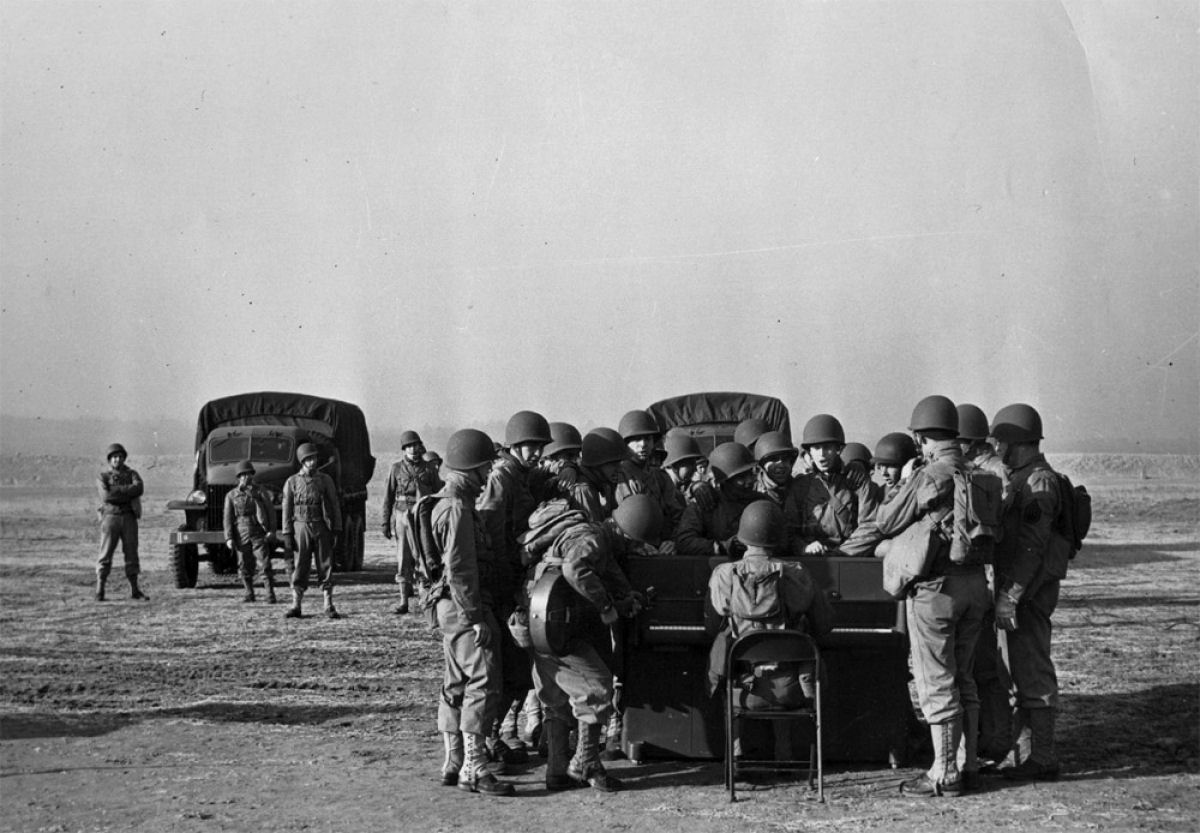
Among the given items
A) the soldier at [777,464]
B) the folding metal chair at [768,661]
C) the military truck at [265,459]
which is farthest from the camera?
the military truck at [265,459]

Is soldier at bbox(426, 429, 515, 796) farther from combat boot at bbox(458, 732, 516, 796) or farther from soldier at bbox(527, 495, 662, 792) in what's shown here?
soldier at bbox(527, 495, 662, 792)

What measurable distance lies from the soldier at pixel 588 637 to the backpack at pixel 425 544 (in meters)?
0.53

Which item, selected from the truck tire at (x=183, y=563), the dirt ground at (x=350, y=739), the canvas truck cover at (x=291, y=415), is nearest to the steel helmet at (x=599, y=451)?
the dirt ground at (x=350, y=739)

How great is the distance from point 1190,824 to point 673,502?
375 cm

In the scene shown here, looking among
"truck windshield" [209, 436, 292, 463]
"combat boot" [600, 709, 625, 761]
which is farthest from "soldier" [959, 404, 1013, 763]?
"truck windshield" [209, 436, 292, 463]

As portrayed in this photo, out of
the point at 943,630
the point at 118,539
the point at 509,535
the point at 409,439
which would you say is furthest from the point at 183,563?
the point at 943,630

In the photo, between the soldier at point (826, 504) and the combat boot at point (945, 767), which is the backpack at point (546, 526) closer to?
the soldier at point (826, 504)

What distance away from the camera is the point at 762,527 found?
727cm

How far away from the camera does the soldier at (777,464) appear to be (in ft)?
29.9

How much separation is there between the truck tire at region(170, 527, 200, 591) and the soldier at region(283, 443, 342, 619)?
4.08 m

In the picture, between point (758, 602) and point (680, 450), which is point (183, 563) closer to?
point (680, 450)

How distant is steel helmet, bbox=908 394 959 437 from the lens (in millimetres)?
7570

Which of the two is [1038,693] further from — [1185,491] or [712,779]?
[1185,491]

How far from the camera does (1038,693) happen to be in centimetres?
779
